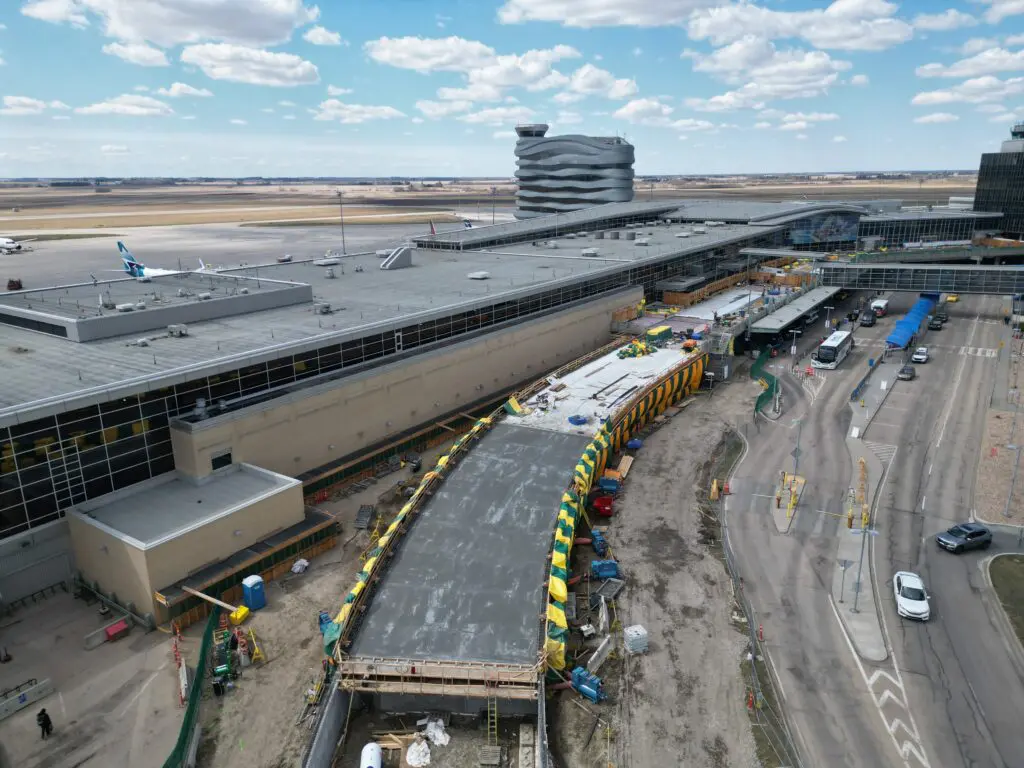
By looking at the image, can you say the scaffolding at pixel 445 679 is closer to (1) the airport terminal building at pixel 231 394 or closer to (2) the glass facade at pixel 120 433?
(1) the airport terminal building at pixel 231 394

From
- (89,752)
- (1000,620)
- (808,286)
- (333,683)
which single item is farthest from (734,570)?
(808,286)

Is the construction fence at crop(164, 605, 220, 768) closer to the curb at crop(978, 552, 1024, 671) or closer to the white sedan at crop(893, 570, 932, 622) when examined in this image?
the white sedan at crop(893, 570, 932, 622)

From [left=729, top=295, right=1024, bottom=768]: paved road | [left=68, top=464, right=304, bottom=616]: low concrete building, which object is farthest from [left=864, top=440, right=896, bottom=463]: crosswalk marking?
[left=68, top=464, right=304, bottom=616]: low concrete building

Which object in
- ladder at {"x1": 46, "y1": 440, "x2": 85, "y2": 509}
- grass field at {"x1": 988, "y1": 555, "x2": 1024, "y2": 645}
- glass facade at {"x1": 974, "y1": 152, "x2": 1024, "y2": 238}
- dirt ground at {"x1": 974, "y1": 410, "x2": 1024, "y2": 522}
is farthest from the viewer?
glass facade at {"x1": 974, "y1": 152, "x2": 1024, "y2": 238}

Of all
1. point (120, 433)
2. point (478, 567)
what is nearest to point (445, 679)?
point (478, 567)

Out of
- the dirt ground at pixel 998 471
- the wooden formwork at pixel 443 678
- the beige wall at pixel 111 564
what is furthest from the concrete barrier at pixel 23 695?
the dirt ground at pixel 998 471

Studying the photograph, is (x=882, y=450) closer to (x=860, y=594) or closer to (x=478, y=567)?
(x=860, y=594)
